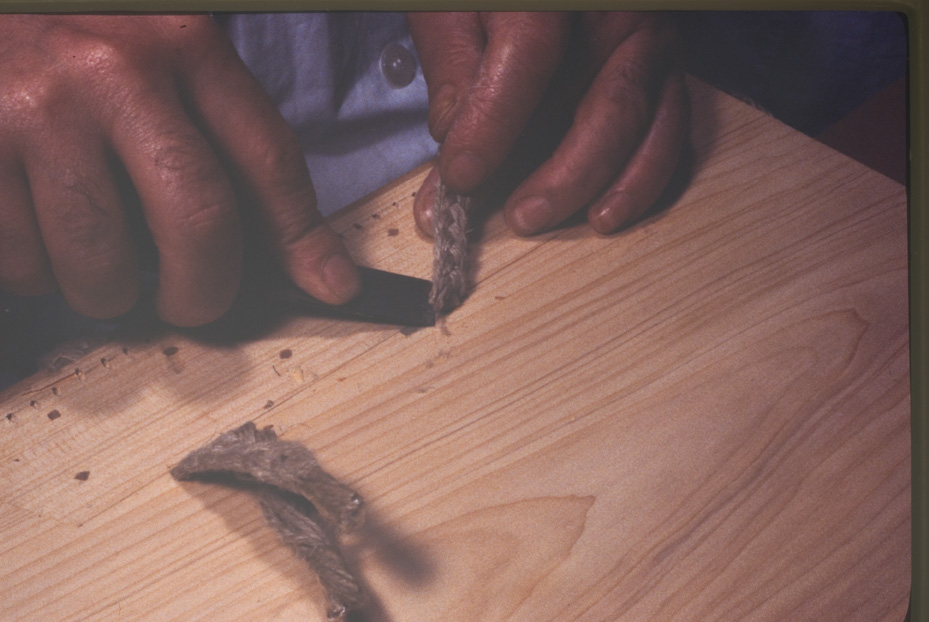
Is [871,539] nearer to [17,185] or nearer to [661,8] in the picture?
[661,8]

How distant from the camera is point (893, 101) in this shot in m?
0.50

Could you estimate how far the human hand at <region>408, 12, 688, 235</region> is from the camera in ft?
1.46

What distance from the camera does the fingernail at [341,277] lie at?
439 mm

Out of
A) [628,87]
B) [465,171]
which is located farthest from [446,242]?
[628,87]

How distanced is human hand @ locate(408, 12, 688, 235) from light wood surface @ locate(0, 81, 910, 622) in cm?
3

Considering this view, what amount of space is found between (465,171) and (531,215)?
6 centimetres

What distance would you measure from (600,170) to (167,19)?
0.27m

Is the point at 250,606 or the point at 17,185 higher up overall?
the point at 17,185

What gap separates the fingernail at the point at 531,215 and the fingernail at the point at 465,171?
0.04 m

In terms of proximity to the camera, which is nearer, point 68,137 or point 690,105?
point 68,137

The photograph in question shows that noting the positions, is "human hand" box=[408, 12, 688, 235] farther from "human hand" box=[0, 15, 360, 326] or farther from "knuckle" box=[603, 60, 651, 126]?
"human hand" box=[0, 15, 360, 326]

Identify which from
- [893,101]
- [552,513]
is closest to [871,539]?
[552,513]

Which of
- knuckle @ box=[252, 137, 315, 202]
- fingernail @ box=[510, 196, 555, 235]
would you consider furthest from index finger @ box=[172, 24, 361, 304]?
fingernail @ box=[510, 196, 555, 235]

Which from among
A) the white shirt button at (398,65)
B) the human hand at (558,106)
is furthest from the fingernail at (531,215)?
the white shirt button at (398,65)
